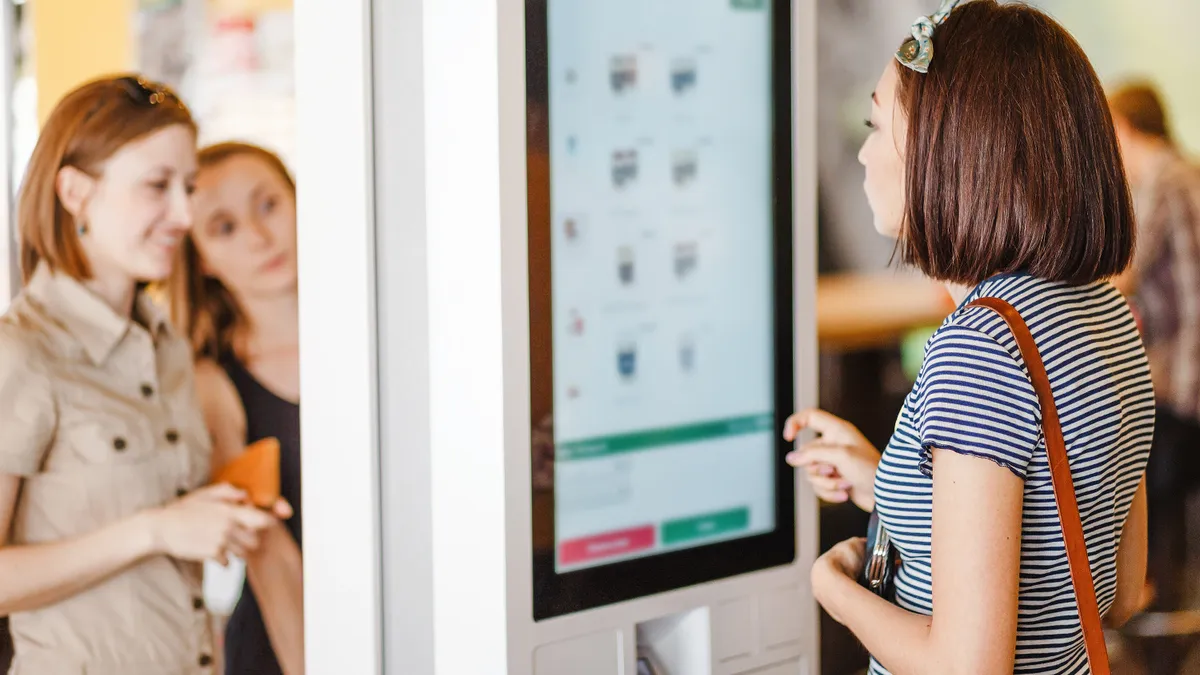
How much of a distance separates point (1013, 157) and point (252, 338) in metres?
1.02

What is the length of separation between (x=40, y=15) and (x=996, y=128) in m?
1.18

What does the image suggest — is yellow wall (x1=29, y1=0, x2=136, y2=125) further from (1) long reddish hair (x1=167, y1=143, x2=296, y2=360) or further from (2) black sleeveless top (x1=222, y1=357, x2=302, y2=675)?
(2) black sleeveless top (x1=222, y1=357, x2=302, y2=675)

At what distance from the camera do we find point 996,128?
1169 mm

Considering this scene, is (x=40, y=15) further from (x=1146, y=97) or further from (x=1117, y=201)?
(x=1146, y=97)

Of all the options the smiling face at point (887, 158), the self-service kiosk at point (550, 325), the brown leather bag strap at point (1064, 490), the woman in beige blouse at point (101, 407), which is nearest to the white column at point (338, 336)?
the self-service kiosk at point (550, 325)

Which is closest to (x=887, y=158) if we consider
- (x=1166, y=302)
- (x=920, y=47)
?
(x=920, y=47)

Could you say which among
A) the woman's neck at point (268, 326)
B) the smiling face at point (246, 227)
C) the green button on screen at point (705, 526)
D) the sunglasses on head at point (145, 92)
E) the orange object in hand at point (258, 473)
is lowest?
the green button on screen at point (705, 526)

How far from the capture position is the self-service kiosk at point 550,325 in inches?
55.7

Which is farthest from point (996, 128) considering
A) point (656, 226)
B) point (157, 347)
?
point (157, 347)

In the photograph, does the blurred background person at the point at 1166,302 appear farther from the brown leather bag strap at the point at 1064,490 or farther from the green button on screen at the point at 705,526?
the brown leather bag strap at the point at 1064,490

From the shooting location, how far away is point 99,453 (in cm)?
136

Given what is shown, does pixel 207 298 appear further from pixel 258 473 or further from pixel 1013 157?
pixel 1013 157

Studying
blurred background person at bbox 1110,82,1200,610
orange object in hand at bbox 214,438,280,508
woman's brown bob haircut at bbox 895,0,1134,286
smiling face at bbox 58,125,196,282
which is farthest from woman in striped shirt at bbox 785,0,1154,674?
blurred background person at bbox 1110,82,1200,610

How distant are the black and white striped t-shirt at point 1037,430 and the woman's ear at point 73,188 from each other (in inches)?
41.6
